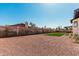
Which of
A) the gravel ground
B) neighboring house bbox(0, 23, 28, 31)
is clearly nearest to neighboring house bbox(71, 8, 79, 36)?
the gravel ground

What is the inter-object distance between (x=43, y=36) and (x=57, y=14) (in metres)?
0.33

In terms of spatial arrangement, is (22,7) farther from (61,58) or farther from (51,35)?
(61,58)

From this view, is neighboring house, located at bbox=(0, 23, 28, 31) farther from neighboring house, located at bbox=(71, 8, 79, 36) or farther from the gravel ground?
neighboring house, located at bbox=(71, 8, 79, 36)

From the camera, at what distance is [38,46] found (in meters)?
3.64

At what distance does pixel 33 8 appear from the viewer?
3631 mm

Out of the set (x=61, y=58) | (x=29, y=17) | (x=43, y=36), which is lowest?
(x=61, y=58)

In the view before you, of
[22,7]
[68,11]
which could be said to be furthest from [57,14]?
[22,7]

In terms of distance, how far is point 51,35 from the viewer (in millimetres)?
3711

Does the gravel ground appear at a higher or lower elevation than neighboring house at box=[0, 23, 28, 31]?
lower

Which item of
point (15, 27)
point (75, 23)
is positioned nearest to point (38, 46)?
point (15, 27)

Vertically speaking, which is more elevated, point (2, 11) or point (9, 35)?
point (2, 11)

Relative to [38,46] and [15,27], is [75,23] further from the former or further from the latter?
[15,27]

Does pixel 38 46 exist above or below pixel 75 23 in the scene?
below

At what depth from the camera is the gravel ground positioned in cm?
359
